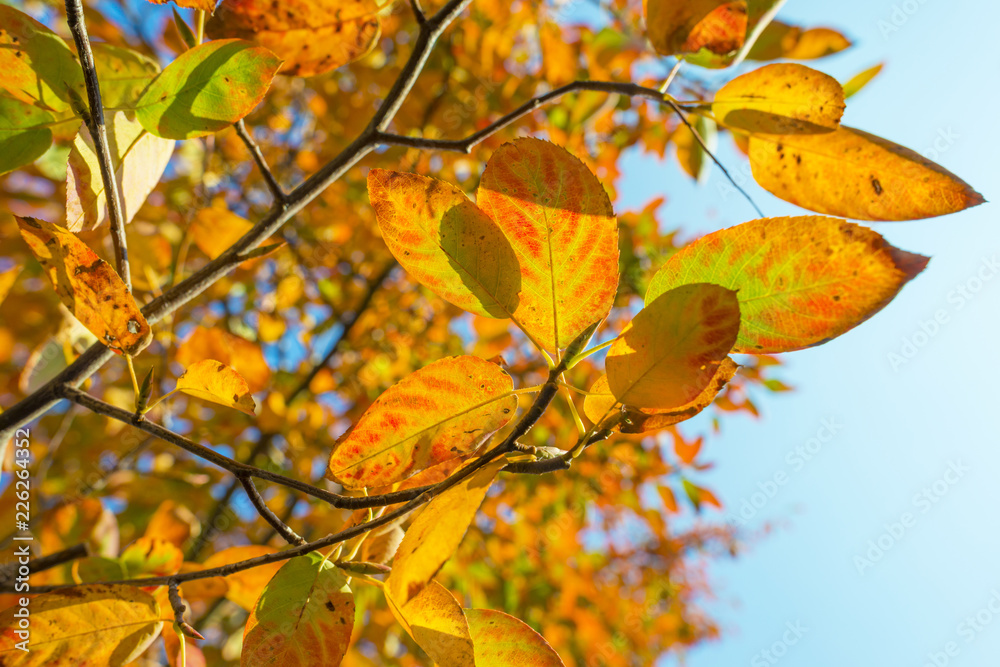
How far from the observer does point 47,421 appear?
199 centimetres

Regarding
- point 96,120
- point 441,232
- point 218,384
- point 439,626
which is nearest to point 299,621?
point 439,626

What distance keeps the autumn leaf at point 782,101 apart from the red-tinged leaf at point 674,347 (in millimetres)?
251

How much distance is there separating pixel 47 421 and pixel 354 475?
2201 mm

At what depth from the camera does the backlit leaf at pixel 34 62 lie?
463 millimetres

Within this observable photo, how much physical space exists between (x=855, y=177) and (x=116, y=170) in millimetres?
657

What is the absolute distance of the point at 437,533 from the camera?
0.35 meters

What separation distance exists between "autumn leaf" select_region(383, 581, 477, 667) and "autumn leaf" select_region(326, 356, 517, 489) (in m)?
0.09

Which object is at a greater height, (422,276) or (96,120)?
(96,120)

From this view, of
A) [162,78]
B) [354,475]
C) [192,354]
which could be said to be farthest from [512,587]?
[162,78]

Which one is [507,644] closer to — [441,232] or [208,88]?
Answer: [441,232]

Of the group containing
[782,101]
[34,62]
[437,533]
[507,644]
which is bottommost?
[507,644]

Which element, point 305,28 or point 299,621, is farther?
point 305,28

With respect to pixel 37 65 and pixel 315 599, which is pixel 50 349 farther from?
pixel 315 599

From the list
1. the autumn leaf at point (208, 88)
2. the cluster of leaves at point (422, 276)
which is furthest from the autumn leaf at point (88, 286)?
the autumn leaf at point (208, 88)
